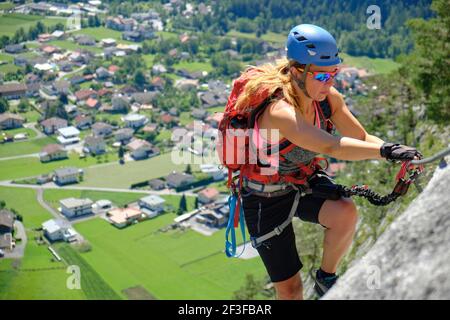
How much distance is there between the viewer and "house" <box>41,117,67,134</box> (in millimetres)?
73188

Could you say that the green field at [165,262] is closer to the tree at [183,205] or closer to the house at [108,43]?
the tree at [183,205]

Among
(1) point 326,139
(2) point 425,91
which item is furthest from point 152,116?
(1) point 326,139

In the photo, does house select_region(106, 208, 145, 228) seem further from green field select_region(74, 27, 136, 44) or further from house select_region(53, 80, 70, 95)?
green field select_region(74, 27, 136, 44)

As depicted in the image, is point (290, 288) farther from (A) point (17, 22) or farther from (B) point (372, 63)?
(A) point (17, 22)

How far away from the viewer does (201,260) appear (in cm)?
4188

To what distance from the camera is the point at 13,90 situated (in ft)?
278

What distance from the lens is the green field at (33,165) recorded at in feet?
198

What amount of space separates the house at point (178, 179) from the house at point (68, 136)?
59.4 ft

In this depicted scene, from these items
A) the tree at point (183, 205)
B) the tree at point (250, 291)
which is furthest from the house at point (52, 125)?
the tree at point (250, 291)

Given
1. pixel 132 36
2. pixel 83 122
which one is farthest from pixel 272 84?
pixel 132 36

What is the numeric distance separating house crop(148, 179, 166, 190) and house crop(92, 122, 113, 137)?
16836 millimetres

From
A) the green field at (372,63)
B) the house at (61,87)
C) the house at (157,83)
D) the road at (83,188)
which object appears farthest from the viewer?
the green field at (372,63)

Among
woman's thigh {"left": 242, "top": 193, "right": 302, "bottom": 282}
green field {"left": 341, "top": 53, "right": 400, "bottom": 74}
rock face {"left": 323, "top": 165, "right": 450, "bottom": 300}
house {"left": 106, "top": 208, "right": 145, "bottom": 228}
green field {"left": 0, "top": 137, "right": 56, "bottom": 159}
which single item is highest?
rock face {"left": 323, "top": 165, "right": 450, "bottom": 300}

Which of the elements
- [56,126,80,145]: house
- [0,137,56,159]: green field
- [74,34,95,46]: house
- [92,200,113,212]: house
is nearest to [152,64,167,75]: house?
[74,34,95,46]: house
